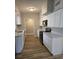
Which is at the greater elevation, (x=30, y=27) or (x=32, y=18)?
(x=32, y=18)

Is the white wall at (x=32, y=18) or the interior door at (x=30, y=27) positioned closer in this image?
the white wall at (x=32, y=18)

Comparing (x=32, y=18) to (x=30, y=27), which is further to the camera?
(x=30, y=27)

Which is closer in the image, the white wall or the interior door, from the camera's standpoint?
the white wall

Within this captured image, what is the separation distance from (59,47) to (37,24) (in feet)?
28.0
